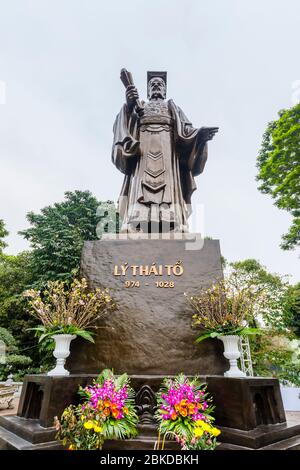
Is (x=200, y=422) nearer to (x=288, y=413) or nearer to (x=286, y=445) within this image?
(x=286, y=445)

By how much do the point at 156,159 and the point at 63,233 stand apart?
9.99 metres

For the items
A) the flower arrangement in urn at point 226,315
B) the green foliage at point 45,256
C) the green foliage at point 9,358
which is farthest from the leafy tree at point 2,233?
the flower arrangement in urn at point 226,315

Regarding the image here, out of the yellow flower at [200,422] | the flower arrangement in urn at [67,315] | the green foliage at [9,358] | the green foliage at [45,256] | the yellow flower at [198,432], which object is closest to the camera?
the yellow flower at [198,432]

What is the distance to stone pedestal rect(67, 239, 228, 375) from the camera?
12.4 ft

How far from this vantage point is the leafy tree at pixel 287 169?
11.6 meters

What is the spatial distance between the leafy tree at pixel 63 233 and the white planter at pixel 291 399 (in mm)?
8497

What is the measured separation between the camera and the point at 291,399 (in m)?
7.59

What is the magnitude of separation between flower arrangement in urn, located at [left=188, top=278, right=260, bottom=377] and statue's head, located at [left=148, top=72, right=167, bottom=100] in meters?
4.54

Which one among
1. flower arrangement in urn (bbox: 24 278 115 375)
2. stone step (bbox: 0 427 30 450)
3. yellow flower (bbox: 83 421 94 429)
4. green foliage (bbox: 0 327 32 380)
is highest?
green foliage (bbox: 0 327 32 380)

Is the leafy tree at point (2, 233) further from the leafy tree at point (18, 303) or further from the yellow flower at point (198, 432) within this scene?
the yellow flower at point (198, 432)

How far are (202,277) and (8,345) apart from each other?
9469 millimetres

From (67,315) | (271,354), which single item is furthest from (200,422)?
(271,354)

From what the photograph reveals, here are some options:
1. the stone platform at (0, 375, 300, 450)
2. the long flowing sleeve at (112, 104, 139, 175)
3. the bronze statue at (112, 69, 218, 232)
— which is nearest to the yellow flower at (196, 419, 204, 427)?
the stone platform at (0, 375, 300, 450)

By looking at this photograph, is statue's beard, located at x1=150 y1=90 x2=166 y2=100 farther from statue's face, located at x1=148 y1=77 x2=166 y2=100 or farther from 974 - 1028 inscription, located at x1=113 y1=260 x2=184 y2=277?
974 - 1028 inscription, located at x1=113 y1=260 x2=184 y2=277
